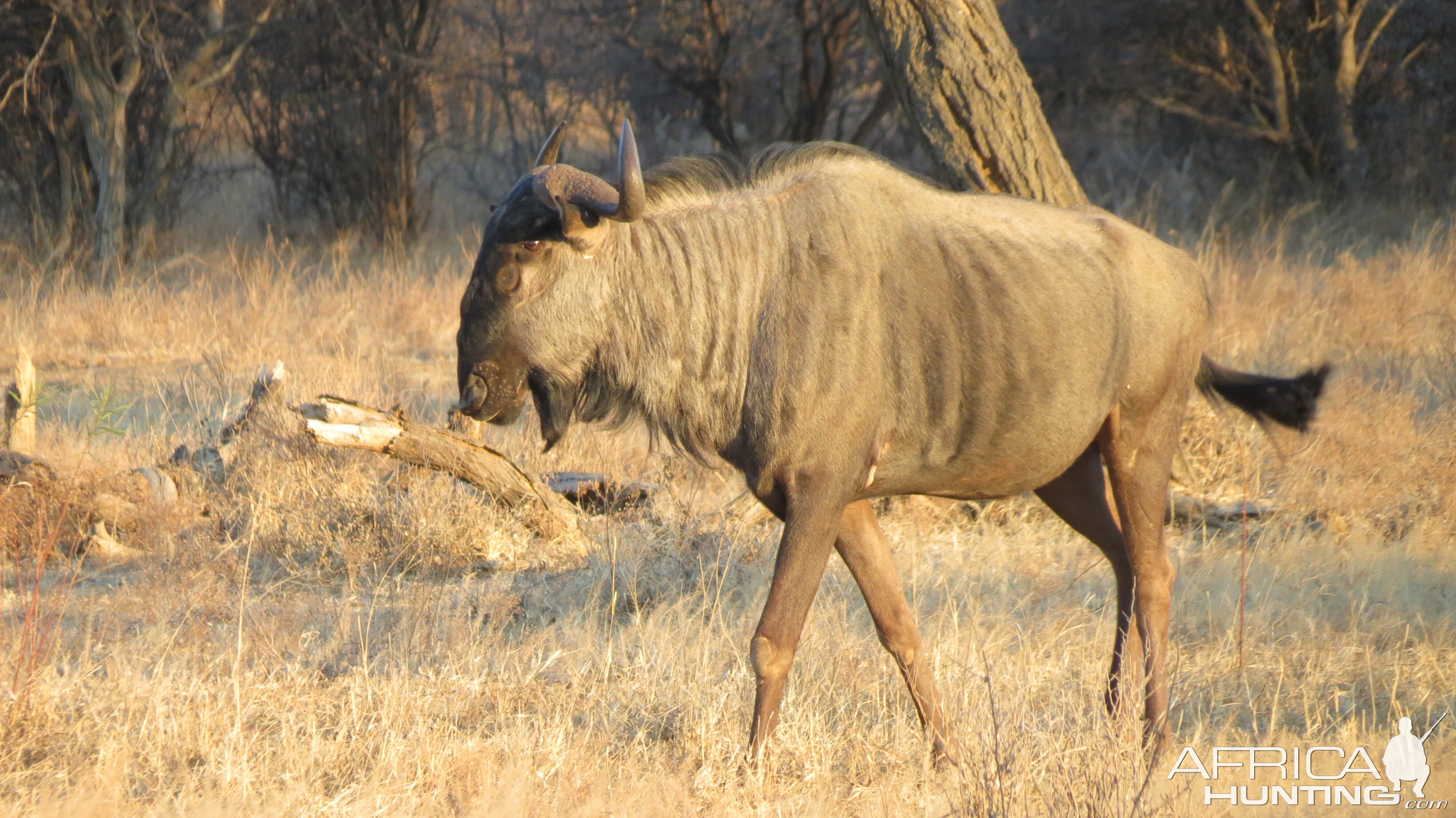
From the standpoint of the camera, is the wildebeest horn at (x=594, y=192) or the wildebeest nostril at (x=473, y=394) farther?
the wildebeest nostril at (x=473, y=394)

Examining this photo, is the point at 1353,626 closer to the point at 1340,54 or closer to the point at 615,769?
the point at 615,769

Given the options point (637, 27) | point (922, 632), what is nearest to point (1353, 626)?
point (922, 632)

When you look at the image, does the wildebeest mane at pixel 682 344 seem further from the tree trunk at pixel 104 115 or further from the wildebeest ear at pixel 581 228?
the tree trunk at pixel 104 115

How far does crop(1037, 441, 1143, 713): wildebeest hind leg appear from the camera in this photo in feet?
13.1

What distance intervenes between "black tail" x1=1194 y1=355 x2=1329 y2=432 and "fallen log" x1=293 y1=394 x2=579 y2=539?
8.97 ft

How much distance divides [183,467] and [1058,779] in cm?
440

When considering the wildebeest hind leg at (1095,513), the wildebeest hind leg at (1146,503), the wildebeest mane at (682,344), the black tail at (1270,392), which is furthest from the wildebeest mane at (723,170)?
the black tail at (1270,392)

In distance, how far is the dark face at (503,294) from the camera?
3.21m

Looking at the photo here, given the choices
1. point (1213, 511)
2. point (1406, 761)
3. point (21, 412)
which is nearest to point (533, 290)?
point (1406, 761)

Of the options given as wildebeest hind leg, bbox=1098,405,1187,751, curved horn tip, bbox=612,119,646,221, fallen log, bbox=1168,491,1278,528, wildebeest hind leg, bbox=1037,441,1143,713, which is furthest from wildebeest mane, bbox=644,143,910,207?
fallen log, bbox=1168,491,1278,528

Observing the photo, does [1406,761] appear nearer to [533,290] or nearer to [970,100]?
[533,290]

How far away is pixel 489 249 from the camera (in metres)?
3.23

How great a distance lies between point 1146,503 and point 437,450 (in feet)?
9.12

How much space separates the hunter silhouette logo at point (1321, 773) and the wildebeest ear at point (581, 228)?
2064mm
